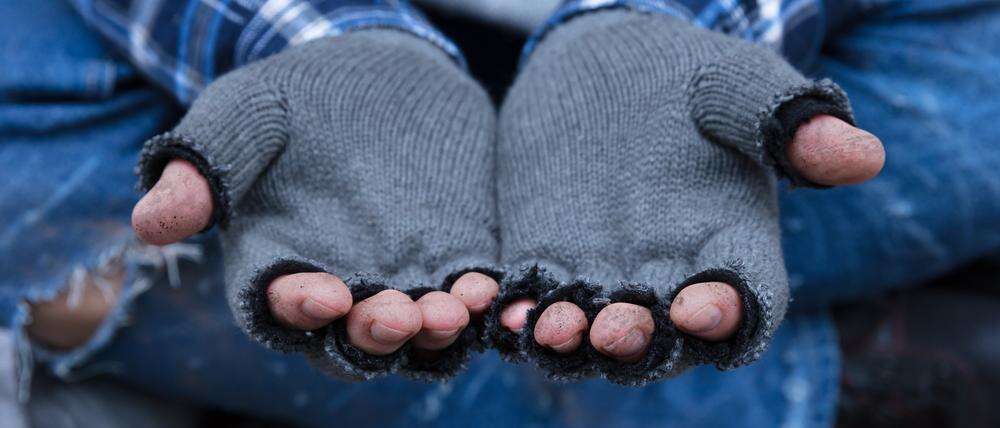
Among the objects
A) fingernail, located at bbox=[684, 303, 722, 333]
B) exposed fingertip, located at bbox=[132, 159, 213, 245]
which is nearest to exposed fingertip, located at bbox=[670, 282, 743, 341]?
fingernail, located at bbox=[684, 303, 722, 333]

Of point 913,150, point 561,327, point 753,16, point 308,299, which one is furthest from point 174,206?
point 913,150

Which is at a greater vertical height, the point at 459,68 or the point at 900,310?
the point at 459,68

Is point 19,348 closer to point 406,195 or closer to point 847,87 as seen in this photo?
point 406,195

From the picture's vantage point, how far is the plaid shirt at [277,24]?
1.84ft

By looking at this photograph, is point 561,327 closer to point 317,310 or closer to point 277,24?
point 317,310

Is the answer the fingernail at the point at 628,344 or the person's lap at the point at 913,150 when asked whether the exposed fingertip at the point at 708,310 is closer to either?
the fingernail at the point at 628,344

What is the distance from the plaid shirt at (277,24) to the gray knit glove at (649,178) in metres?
0.05

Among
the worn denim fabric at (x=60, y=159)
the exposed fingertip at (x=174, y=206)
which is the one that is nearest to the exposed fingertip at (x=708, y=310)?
the exposed fingertip at (x=174, y=206)

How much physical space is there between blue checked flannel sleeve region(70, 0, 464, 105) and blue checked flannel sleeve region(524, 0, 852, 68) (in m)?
0.09

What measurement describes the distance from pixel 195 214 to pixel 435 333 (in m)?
0.13

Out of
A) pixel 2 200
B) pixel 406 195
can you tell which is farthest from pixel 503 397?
pixel 2 200

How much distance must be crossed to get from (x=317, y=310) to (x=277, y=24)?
273mm

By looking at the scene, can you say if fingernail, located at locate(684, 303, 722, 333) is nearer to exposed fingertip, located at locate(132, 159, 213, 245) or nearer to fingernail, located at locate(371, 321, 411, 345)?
fingernail, located at locate(371, 321, 411, 345)

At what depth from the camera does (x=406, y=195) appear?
0.47m
